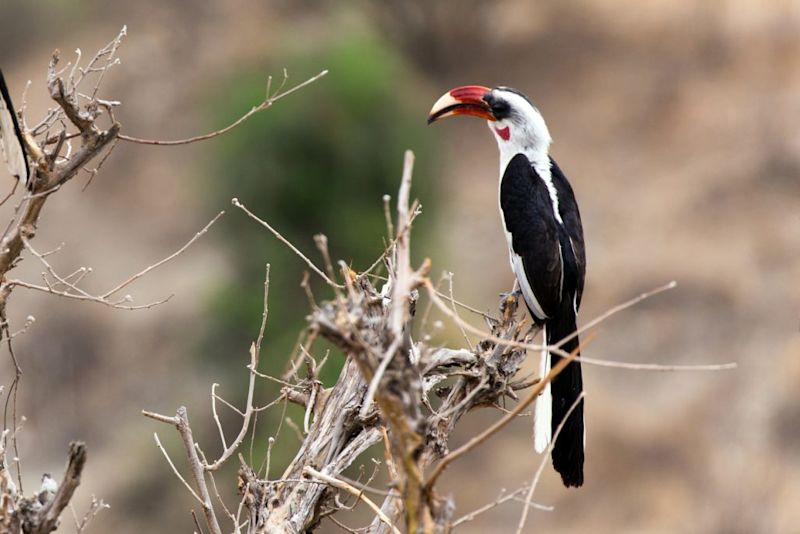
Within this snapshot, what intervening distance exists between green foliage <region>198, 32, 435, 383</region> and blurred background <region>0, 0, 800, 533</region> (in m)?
0.02

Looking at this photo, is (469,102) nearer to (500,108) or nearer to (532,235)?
(500,108)

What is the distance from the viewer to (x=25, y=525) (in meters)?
2.28

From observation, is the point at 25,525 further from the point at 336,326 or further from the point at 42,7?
the point at 42,7

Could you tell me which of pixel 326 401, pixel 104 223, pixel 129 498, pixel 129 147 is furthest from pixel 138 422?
pixel 326 401

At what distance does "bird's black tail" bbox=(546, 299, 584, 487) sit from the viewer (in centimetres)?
321

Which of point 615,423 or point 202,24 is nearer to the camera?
point 615,423

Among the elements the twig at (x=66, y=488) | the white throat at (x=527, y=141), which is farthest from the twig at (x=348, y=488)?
the white throat at (x=527, y=141)

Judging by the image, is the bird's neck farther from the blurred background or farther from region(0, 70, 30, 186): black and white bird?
the blurred background

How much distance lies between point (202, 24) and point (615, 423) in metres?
7.83

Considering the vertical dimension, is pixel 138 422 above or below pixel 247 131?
below

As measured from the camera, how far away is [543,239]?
11.7 ft

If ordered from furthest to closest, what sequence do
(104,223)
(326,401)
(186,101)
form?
(186,101) < (104,223) < (326,401)

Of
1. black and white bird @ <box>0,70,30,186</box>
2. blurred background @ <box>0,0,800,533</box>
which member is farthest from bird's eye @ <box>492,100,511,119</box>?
blurred background @ <box>0,0,800,533</box>

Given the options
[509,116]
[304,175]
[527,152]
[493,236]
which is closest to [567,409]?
[527,152]
